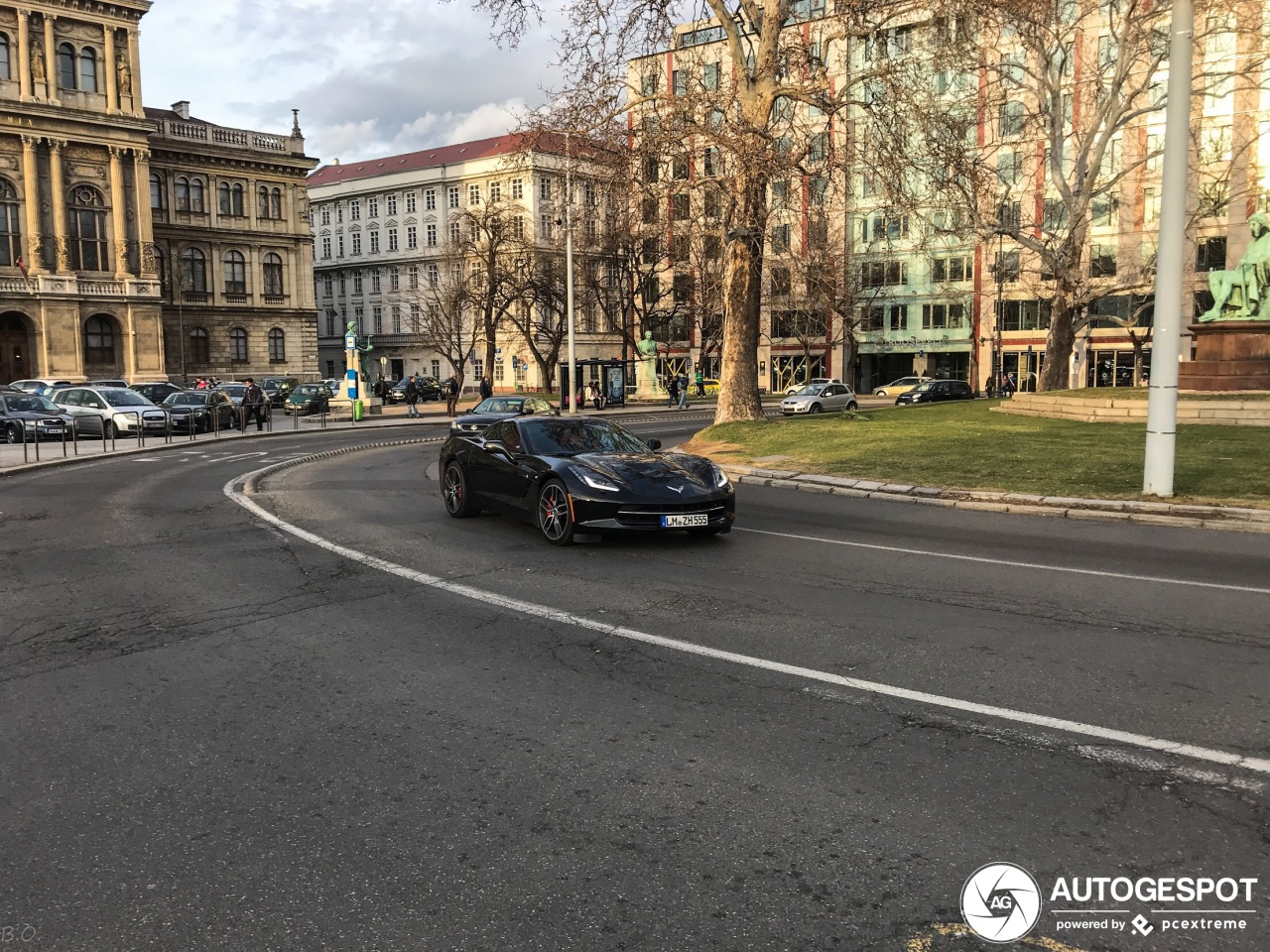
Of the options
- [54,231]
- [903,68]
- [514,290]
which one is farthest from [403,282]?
[903,68]

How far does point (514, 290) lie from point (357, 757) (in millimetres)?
53232

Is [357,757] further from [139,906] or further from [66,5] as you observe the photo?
[66,5]

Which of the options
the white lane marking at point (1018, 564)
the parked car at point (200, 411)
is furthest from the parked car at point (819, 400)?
the white lane marking at point (1018, 564)

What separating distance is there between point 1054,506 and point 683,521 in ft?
19.2

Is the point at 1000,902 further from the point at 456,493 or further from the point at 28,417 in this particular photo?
the point at 28,417

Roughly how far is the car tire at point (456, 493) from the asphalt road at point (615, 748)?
9.56 feet

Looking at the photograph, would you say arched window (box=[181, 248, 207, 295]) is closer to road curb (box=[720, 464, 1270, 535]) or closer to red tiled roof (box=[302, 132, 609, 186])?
red tiled roof (box=[302, 132, 609, 186])

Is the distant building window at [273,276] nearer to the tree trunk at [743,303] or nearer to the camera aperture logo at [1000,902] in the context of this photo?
the tree trunk at [743,303]

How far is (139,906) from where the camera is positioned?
3273mm

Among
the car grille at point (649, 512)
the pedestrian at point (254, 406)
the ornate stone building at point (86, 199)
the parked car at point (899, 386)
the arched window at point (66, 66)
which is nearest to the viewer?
the car grille at point (649, 512)

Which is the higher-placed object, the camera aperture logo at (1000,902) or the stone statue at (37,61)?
the stone statue at (37,61)

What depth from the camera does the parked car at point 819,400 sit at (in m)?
42.3

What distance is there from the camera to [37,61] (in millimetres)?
60344

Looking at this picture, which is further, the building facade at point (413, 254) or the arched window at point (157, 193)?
the building facade at point (413, 254)
